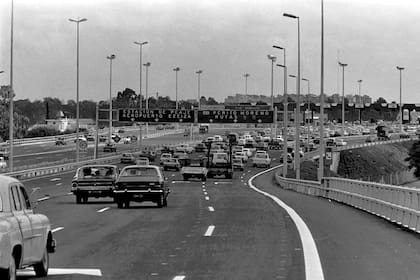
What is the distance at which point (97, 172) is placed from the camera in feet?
121

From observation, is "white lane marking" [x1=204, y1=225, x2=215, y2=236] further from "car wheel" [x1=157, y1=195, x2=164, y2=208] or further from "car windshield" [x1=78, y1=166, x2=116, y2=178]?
"car windshield" [x1=78, y1=166, x2=116, y2=178]

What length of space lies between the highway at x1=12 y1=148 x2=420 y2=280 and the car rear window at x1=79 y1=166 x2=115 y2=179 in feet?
20.4

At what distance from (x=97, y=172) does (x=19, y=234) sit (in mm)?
25533

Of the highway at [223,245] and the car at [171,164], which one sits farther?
the car at [171,164]

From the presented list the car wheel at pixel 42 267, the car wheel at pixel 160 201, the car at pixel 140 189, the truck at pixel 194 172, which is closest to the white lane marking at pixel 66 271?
the car wheel at pixel 42 267

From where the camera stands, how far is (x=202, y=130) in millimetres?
191625

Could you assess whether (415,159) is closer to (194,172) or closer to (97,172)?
(194,172)

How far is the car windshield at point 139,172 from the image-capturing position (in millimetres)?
32781

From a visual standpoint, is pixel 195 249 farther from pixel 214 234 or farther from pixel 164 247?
pixel 214 234

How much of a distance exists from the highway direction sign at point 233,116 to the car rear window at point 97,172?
65.0 metres

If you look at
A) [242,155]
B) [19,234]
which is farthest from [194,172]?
[19,234]

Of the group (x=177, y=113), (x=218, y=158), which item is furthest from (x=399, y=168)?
(x=218, y=158)

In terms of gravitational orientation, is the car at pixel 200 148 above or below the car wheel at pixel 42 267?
below

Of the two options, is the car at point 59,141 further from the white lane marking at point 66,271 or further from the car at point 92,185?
the white lane marking at point 66,271
